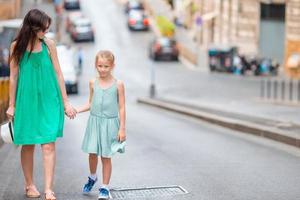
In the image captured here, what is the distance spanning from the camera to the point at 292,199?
723cm

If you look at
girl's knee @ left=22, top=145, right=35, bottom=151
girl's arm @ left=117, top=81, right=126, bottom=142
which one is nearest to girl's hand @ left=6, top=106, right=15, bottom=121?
girl's knee @ left=22, top=145, right=35, bottom=151

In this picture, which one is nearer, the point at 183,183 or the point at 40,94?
the point at 40,94

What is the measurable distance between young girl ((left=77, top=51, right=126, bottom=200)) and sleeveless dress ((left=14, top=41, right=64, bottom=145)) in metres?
0.34

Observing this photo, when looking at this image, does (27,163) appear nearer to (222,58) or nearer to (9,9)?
(222,58)

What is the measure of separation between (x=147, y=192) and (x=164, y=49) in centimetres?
4550

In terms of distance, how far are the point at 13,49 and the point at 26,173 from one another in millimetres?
1197

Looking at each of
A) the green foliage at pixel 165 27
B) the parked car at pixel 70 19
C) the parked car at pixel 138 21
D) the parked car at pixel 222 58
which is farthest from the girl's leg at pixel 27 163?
the parked car at pixel 138 21

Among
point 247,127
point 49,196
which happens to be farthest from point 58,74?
point 247,127

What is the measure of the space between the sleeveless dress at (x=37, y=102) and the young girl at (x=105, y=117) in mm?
337

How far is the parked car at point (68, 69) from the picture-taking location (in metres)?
36.7

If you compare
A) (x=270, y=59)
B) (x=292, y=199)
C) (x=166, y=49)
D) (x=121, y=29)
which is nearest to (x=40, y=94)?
(x=292, y=199)

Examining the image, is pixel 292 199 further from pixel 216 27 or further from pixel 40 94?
pixel 216 27

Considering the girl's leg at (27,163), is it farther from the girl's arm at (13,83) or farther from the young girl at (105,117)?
the young girl at (105,117)

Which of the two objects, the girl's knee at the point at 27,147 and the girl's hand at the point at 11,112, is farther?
the girl's knee at the point at 27,147
